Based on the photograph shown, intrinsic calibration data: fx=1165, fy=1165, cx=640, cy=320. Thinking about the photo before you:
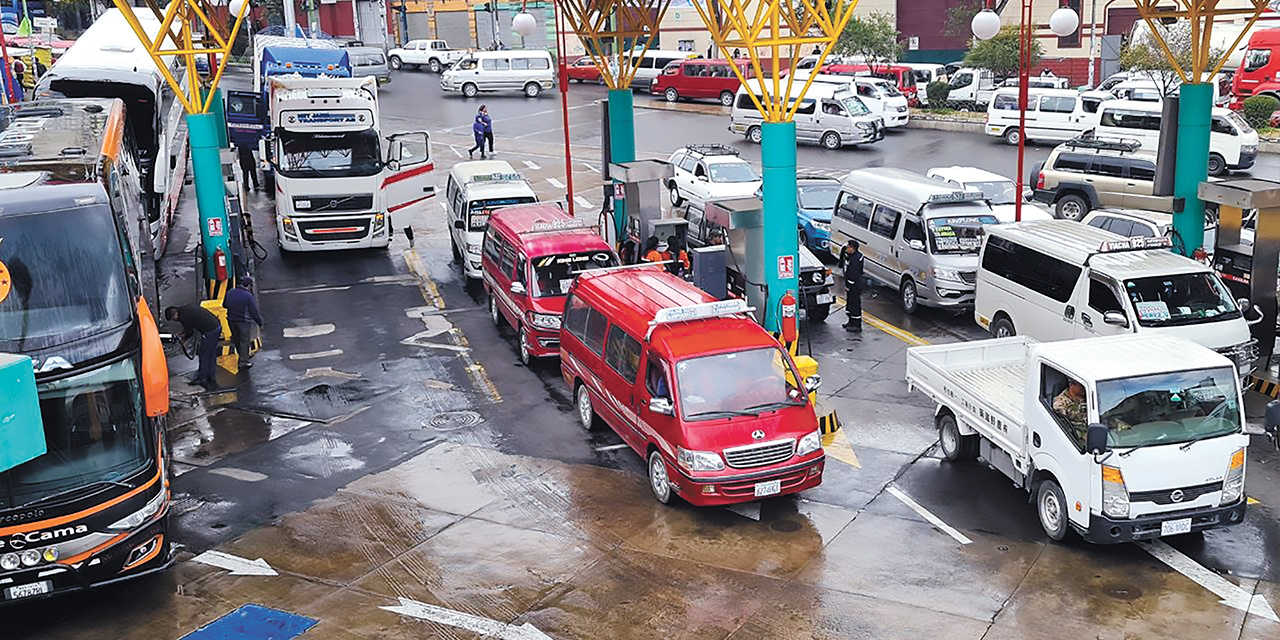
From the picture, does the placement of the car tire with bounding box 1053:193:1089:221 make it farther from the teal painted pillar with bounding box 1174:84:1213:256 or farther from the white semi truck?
the white semi truck

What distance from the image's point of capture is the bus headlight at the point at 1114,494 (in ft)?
35.0

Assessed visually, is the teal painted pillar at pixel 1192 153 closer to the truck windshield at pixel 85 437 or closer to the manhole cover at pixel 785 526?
the manhole cover at pixel 785 526

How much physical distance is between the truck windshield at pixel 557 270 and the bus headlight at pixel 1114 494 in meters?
8.69

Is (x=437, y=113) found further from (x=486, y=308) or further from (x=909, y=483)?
(x=909, y=483)

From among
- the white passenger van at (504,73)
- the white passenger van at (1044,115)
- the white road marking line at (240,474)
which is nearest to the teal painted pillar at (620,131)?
the white road marking line at (240,474)

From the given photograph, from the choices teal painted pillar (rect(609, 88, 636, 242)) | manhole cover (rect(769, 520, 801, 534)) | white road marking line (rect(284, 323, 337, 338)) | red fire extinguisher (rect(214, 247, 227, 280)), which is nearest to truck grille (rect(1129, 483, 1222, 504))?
manhole cover (rect(769, 520, 801, 534))

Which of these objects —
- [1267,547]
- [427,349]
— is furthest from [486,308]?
[1267,547]

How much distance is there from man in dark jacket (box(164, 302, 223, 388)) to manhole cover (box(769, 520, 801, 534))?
908 centimetres

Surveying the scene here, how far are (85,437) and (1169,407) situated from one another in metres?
9.87

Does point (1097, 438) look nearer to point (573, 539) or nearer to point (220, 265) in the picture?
point (573, 539)

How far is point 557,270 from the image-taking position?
57.4ft

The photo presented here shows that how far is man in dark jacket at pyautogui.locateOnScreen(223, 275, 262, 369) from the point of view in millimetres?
17656

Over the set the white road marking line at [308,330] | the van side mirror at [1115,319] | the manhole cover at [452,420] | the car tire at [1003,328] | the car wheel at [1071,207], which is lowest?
the manhole cover at [452,420]

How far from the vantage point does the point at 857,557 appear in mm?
11273
